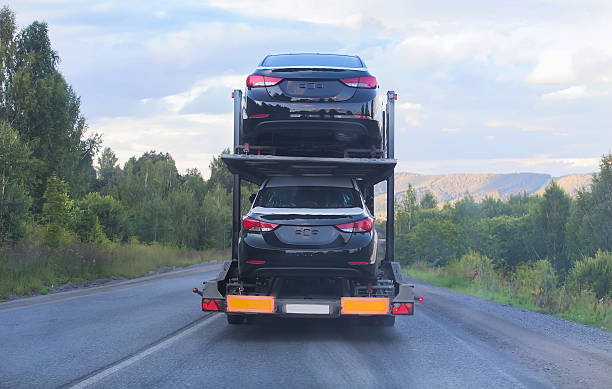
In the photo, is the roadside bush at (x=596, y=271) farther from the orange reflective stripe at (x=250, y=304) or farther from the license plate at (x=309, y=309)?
the orange reflective stripe at (x=250, y=304)

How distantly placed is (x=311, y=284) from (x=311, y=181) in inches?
66.0

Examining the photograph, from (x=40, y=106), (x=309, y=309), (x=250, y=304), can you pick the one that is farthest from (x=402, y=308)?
(x=40, y=106)

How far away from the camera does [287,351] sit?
7121mm

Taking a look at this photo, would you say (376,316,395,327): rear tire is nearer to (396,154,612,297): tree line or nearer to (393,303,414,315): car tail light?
(393,303,414,315): car tail light

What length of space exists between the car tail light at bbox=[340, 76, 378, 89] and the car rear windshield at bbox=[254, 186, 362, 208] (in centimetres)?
145

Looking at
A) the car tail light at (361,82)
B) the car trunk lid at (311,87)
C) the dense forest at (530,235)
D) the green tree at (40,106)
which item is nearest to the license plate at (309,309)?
the car trunk lid at (311,87)

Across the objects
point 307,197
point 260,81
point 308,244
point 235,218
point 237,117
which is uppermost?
point 260,81

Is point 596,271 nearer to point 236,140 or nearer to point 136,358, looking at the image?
point 236,140

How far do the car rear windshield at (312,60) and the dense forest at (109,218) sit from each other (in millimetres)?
9008

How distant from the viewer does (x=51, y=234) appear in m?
22.0

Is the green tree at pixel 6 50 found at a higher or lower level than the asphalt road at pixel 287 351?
higher

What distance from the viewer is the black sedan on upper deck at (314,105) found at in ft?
26.1

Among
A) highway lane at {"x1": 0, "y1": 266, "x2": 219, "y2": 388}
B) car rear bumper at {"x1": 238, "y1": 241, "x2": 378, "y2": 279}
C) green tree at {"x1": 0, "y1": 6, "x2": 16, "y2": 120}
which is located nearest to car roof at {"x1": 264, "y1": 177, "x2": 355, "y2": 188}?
car rear bumper at {"x1": 238, "y1": 241, "x2": 378, "y2": 279}

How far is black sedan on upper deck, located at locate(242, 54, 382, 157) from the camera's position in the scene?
26.1 ft
